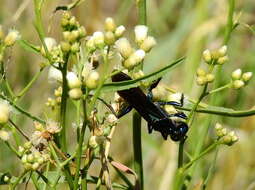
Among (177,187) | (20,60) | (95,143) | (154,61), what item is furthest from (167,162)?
(95,143)

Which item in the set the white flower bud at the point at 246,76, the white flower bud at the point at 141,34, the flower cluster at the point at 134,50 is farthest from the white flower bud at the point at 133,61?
the white flower bud at the point at 246,76

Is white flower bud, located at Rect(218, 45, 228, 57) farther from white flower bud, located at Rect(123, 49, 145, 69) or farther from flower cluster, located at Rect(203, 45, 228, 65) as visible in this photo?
white flower bud, located at Rect(123, 49, 145, 69)

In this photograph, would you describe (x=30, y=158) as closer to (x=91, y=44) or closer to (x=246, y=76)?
(x=91, y=44)

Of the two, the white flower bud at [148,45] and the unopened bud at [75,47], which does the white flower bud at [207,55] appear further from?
the unopened bud at [75,47]

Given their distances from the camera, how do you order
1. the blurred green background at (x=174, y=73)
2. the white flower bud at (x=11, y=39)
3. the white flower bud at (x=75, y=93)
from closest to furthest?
the white flower bud at (x=75, y=93) < the white flower bud at (x=11, y=39) < the blurred green background at (x=174, y=73)

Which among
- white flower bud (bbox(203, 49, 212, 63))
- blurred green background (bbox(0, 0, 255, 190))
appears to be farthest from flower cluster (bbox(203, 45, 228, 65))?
blurred green background (bbox(0, 0, 255, 190))

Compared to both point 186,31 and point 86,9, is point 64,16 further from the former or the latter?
point 86,9

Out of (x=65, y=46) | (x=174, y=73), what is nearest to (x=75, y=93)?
(x=65, y=46)
